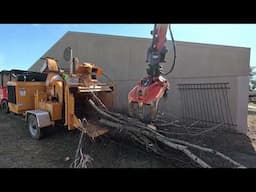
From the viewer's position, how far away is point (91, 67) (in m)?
5.48

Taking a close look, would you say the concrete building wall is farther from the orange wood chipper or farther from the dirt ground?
the orange wood chipper

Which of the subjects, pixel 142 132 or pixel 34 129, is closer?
pixel 142 132

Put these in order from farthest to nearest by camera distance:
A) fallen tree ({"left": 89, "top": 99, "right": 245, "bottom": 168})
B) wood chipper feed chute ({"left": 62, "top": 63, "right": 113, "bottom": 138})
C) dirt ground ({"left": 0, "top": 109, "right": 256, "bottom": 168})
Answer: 1. wood chipper feed chute ({"left": 62, "top": 63, "right": 113, "bottom": 138})
2. dirt ground ({"left": 0, "top": 109, "right": 256, "bottom": 168})
3. fallen tree ({"left": 89, "top": 99, "right": 245, "bottom": 168})

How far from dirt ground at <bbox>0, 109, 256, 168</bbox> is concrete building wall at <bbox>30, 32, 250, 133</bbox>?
54.6 inches

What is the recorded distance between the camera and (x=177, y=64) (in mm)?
7094

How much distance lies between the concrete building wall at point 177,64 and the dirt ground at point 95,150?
1387 mm

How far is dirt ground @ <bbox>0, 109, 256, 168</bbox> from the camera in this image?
139 inches

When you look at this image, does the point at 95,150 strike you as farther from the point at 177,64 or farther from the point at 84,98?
the point at 177,64

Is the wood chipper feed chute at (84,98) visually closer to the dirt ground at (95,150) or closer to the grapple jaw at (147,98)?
the dirt ground at (95,150)

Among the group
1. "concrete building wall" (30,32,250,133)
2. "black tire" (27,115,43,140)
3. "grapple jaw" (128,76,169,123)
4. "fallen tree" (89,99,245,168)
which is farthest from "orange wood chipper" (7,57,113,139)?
"concrete building wall" (30,32,250,133)

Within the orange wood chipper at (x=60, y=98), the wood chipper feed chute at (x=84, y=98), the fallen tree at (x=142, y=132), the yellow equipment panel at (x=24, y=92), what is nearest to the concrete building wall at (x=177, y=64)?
the wood chipper feed chute at (x=84, y=98)

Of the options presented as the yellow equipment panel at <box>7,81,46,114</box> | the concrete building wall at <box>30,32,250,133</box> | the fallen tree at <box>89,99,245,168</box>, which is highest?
the concrete building wall at <box>30,32,250,133</box>

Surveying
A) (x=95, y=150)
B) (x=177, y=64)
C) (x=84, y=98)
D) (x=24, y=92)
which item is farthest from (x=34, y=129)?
(x=177, y=64)

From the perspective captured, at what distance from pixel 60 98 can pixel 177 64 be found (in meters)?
4.24
